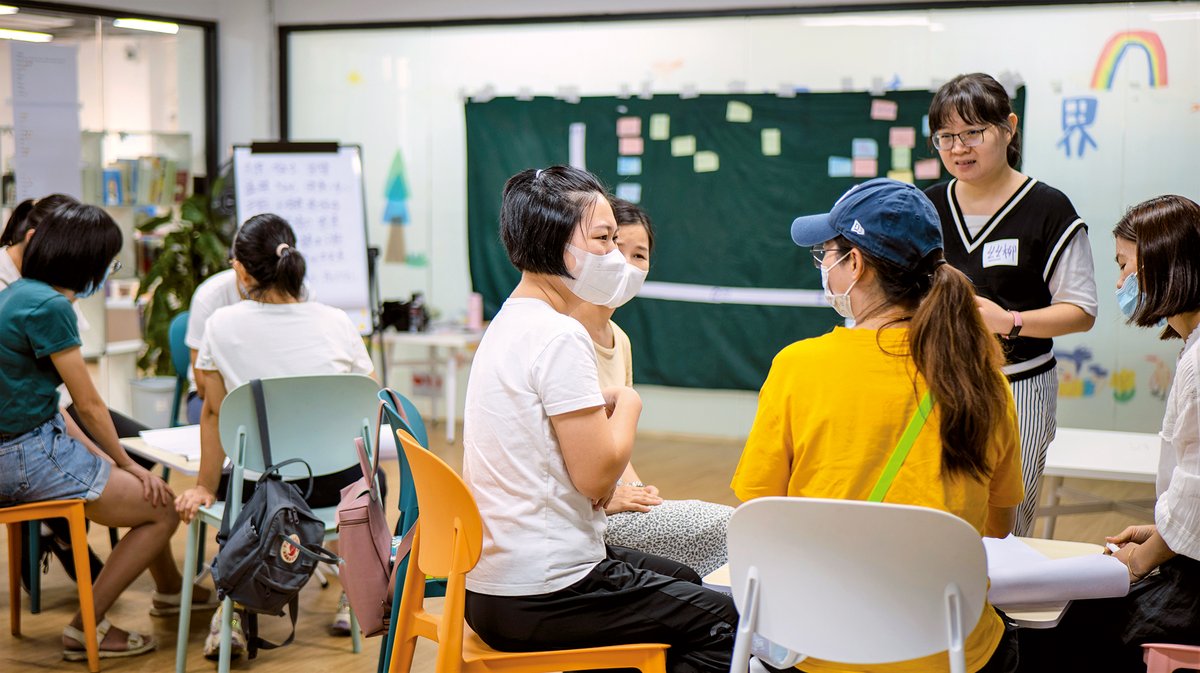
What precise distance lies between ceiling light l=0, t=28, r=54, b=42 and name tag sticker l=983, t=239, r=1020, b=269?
555 centimetres

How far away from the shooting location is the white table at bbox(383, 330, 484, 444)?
6.50m

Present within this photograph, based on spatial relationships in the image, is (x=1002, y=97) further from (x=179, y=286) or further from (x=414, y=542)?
(x=179, y=286)

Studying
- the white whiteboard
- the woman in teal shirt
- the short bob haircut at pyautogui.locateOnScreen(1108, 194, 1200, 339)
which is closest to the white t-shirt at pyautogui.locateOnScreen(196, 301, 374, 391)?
the woman in teal shirt

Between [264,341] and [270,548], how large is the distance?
0.64 meters

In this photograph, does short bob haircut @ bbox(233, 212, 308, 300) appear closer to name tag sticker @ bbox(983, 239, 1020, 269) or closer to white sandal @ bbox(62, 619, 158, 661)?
white sandal @ bbox(62, 619, 158, 661)

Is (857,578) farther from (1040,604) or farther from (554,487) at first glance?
(554,487)

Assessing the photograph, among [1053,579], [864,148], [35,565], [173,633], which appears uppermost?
[864,148]

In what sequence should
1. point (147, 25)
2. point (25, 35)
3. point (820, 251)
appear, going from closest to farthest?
point (820, 251) → point (25, 35) → point (147, 25)

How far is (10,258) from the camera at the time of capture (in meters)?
3.47

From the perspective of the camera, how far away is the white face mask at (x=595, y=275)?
202 centimetres

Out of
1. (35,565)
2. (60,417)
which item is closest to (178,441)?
(60,417)

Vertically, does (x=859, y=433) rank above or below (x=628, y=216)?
below

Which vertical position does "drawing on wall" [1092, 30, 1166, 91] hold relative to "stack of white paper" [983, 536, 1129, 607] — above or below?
above

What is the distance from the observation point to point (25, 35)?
20.3 ft
